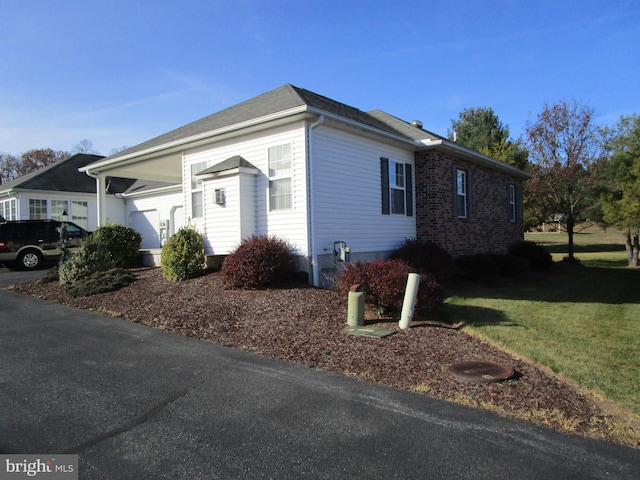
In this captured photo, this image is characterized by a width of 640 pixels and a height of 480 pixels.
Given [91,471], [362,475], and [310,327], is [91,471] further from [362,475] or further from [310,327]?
[310,327]

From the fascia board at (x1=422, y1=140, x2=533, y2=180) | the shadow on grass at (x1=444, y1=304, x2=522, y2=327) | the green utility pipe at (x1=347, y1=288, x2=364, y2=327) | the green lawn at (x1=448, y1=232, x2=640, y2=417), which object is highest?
the fascia board at (x1=422, y1=140, x2=533, y2=180)

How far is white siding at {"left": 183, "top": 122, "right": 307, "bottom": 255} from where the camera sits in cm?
983

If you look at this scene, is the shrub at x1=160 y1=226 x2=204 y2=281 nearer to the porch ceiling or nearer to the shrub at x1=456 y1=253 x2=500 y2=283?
the porch ceiling

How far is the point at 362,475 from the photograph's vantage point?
2936mm

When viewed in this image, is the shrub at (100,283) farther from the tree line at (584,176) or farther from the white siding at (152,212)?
the tree line at (584,176)

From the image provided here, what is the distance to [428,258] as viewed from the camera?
11258mm

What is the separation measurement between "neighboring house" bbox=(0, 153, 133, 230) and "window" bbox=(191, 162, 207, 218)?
10918 mm

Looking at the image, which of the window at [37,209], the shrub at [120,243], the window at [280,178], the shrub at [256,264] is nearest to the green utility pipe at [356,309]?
the shrub at [256,264]

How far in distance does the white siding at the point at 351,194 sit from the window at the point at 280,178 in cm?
68

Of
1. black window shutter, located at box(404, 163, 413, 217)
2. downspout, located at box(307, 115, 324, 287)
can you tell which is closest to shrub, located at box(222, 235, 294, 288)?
downspout, located at box(307, 115, 324, 287)

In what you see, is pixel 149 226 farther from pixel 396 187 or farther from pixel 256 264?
pixel 256 264

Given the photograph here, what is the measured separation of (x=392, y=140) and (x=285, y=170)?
338 cm

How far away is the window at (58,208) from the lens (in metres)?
22.0

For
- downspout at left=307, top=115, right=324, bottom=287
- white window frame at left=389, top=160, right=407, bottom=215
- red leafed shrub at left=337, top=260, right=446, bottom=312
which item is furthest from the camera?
white window frame at left=389, top=160, right=407, bottom=215
